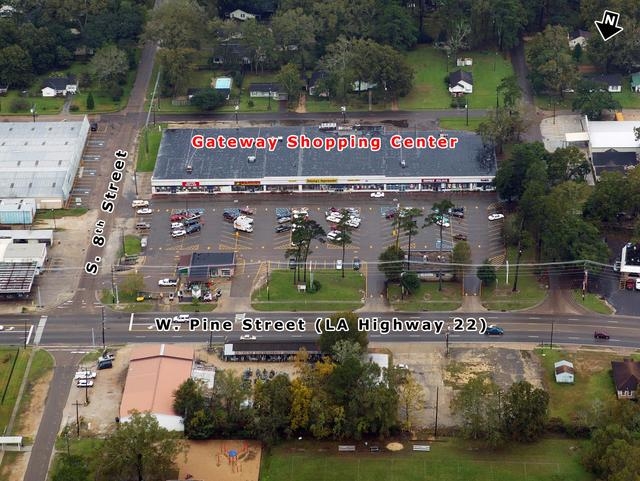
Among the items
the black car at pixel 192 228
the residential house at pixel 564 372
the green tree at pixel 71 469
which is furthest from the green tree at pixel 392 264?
the green tree at pixel 71 469

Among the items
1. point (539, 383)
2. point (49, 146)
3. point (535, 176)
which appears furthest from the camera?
point (49, 146)

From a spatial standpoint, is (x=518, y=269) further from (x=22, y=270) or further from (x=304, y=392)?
(x=22, y=270)

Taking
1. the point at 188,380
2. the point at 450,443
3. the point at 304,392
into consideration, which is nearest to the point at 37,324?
the point at 188,380

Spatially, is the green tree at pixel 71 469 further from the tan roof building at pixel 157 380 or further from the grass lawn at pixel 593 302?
the grass lawn at pixel 593 302

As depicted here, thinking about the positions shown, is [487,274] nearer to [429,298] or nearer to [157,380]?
[429,298]

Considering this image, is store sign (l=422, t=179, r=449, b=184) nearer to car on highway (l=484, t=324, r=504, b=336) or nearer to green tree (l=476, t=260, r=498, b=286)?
green tree (l=476, t=260, r=498, b=286)

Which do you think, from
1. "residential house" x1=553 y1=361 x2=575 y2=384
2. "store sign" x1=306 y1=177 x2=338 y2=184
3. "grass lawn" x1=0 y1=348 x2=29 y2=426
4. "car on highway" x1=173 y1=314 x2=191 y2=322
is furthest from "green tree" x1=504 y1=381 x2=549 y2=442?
"store sign" x1=306 y1=177 x2=338 y2=184
